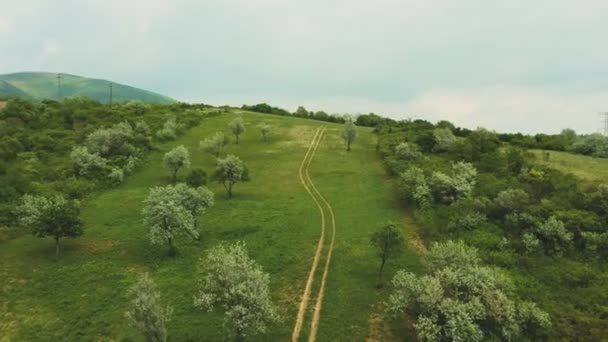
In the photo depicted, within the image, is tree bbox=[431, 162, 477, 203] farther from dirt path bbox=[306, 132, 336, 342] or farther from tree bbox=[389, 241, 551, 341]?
tree bbox=[389, 241, 551, 341]

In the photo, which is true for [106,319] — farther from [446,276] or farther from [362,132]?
[362,132]

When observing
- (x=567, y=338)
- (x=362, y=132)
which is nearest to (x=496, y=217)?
(x=567, y=338)

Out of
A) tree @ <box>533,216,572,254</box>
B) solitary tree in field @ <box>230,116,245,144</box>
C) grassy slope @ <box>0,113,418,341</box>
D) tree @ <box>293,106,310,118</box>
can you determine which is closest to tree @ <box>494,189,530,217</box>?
tree @ <box>533,216,572,254</box>

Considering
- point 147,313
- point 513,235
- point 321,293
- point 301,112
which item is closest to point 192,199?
point 321,293

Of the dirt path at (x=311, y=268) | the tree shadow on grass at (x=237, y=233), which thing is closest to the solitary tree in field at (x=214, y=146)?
the dirt path at (x=311, y=268)

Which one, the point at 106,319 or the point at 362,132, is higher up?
the point at 362,132

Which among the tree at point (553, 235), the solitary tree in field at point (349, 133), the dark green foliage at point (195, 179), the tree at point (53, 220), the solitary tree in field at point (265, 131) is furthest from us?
the solitary tree in field at point (265, 131)

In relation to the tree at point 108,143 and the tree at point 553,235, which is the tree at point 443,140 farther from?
the tree at point 108,143
